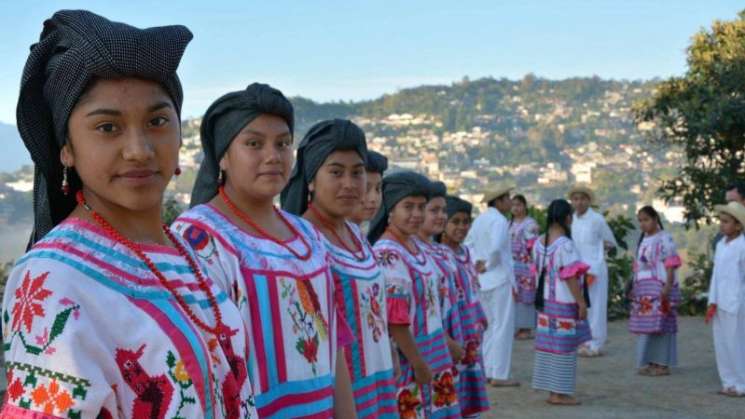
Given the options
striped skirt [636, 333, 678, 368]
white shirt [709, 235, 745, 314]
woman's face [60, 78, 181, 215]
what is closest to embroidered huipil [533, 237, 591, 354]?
white shirt [709, 235, 745, 314]

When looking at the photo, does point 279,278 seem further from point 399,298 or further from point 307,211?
point 399,298

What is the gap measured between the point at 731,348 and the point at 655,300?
4.37 ft

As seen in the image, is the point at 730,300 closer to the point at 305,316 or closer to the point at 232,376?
the point at 305,316

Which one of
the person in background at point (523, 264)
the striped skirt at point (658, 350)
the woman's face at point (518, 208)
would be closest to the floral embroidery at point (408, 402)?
the striped skirt at point (658, 350)

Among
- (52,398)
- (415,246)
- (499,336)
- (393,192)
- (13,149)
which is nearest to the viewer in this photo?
(52,398)

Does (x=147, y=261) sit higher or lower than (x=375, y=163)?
lower

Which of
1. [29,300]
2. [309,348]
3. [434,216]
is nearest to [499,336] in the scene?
[434,216]


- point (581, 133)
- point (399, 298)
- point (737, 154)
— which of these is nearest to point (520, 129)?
point (581, 133)

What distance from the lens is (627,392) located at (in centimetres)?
1034

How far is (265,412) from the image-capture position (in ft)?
10.3

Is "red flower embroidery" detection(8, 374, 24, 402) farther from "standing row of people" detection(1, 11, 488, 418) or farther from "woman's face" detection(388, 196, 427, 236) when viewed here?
"woman's face" detection(388, 196, 427, 236)

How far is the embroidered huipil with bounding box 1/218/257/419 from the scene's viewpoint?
6.30ft

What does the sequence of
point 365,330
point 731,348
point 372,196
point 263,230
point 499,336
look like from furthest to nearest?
point 499,336, point 731,348, point 372,196, point 365,330, point 263,230

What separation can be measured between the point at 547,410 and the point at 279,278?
6638 mm
